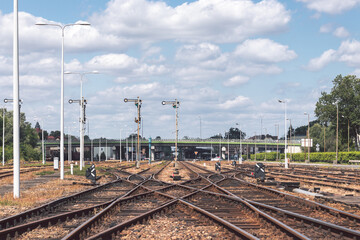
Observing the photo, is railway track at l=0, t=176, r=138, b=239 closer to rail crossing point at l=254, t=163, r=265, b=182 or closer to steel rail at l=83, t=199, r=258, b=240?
steel rail at l=83, t=199, r=258, b=240

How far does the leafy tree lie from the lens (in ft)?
386

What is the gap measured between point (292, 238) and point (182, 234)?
248cm

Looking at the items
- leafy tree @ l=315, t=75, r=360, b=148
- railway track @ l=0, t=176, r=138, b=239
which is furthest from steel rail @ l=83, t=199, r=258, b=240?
leafy tree @ l=315, t=75, r=360, b=148

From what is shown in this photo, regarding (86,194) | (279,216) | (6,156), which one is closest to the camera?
(279,216)

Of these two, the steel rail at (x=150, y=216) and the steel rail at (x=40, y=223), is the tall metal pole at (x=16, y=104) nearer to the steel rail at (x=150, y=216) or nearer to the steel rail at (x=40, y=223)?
the steel rail at (x=40, y=223)

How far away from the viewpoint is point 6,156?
305 feet

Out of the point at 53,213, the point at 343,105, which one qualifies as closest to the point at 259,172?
the point at 53,213

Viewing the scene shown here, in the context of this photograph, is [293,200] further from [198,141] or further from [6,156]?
[198,141]

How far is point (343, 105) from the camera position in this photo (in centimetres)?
12056

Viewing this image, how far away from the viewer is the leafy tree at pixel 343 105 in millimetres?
117781

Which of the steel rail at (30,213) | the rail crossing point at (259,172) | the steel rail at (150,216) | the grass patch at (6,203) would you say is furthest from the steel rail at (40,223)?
the rail crossing point at (259,172)

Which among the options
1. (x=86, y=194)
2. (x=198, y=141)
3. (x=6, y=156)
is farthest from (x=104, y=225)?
(x=198, y=141)

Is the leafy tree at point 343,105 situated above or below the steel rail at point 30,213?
above

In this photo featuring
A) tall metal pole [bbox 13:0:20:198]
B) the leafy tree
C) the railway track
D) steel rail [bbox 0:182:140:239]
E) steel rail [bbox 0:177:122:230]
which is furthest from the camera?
the leafy tree
